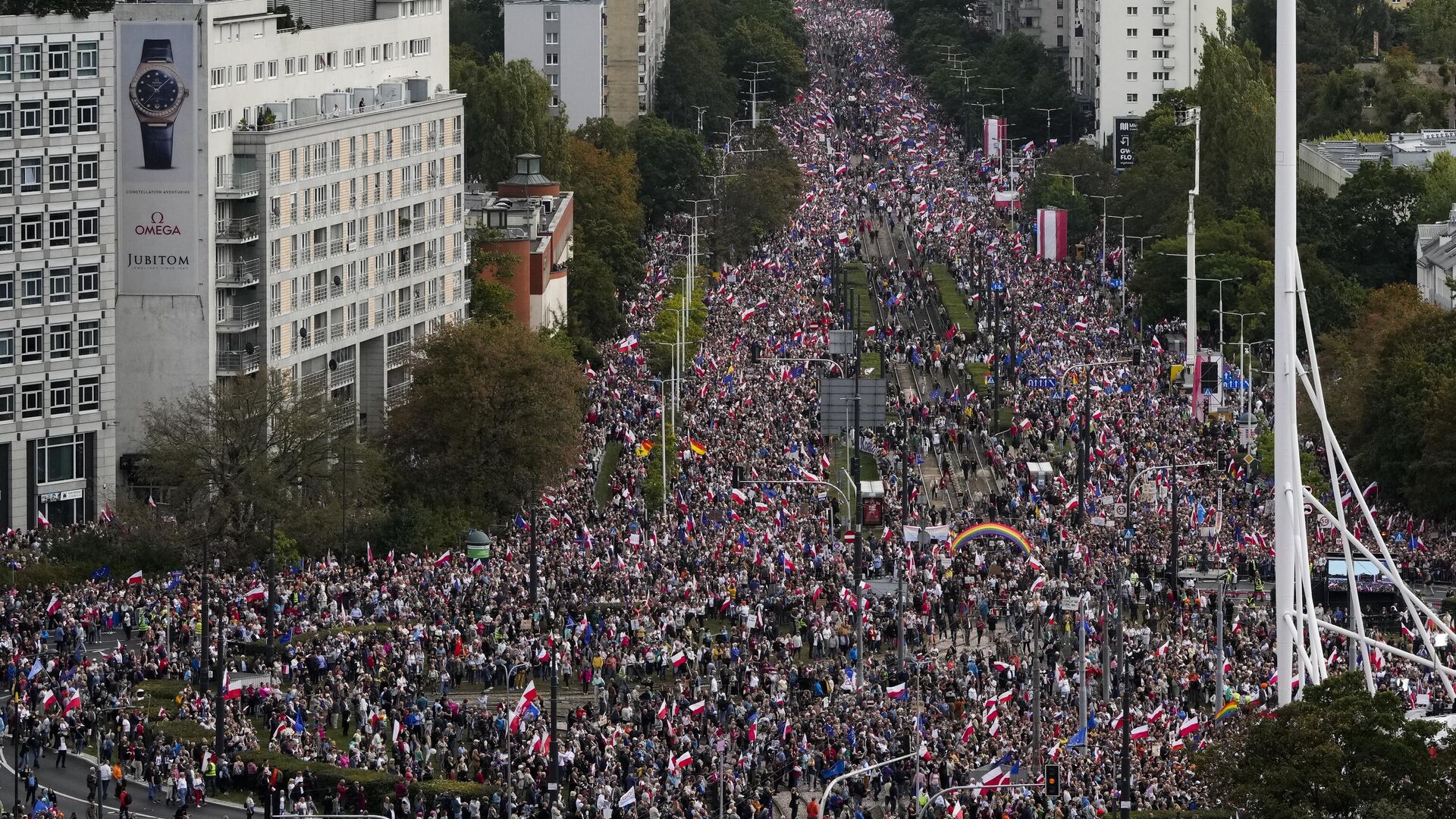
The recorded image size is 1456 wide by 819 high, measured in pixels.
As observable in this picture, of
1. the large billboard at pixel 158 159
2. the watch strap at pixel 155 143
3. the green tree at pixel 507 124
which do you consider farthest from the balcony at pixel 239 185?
the green tree at pixel 507 124

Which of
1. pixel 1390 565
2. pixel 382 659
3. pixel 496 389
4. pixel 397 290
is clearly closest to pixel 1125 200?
pixel 397 290

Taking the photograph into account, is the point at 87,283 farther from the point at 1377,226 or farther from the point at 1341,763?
the point at 1377,226

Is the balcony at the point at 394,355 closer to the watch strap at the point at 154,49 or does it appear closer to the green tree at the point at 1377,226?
the watch strap at the point at 154,49

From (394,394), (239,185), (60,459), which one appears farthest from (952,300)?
(60,459)

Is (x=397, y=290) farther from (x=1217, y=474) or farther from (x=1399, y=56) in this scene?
(x=1399, y=56)

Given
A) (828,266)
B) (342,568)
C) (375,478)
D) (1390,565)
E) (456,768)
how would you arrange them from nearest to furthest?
(1390,565) → (456,768) → (342,568) → (375,478) → (828,266)

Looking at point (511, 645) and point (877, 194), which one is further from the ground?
point (877, 194)
